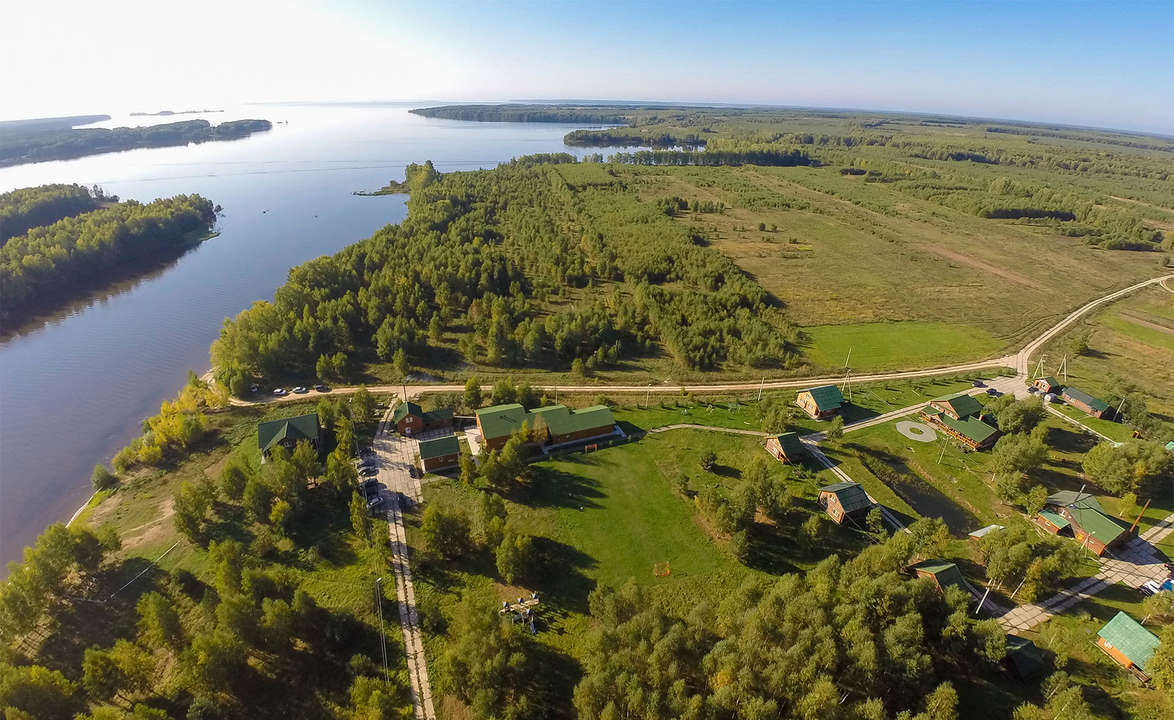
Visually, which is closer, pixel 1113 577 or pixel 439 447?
pixel 1113 577

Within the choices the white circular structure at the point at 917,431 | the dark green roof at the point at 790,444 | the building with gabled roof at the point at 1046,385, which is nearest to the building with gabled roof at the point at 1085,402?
the building with gabled roof at the point at 1046,385

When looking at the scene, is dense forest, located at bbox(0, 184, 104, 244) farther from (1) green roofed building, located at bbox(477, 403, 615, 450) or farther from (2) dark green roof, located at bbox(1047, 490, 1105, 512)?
(2) dark green roof, located at bbox(1047, 490, 1105, 512)

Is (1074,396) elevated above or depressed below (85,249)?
below

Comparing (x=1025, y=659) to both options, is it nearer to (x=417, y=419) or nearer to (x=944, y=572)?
(x=944, y=572)

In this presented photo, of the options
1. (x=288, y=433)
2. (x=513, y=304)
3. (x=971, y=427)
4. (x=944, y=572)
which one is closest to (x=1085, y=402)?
(x=971, y=427)

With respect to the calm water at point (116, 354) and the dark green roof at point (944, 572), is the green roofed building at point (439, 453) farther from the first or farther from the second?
the dark green roof at point (944, 572)

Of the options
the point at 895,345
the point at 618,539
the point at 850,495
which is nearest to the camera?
the point at 618,539

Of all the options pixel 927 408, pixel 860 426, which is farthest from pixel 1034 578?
pixel 927 408
